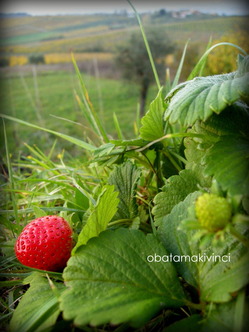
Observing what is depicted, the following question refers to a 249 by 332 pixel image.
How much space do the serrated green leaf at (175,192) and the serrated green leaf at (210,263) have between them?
5cm

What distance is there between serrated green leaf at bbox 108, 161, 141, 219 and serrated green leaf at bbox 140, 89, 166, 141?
6 centimetres

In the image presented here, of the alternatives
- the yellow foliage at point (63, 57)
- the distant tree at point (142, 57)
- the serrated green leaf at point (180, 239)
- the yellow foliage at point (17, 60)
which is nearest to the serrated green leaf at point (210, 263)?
the serrated green leaf at point (180, 239)

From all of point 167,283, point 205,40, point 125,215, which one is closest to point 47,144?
point 205,40

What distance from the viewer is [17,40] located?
11.8ft

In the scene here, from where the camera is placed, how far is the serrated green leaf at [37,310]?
357mm

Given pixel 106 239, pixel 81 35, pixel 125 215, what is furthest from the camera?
pixel 81 35

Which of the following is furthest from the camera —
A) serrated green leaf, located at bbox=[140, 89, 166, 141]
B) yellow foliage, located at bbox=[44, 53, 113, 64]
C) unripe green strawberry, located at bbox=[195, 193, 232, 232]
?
yellow foliage, located at bbox=[44, 53, 113, 64]

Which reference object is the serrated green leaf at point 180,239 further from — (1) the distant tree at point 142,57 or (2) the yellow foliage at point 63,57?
(2) the yellow foliage at point 63,57

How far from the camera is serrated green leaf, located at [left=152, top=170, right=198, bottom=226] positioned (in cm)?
46

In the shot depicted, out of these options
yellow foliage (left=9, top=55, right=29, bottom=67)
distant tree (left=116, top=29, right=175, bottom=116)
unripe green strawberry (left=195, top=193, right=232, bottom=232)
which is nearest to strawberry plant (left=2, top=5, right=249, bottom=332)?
unripe green strawberry (left=195, top=193, right=232, bottom=232)

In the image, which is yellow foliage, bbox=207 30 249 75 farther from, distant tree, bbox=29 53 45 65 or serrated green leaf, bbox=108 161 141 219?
distant tree, bbox=29 53 45 65

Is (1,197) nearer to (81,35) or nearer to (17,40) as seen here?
(17,40)

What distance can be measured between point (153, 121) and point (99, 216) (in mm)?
167

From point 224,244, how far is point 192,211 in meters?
0.10
